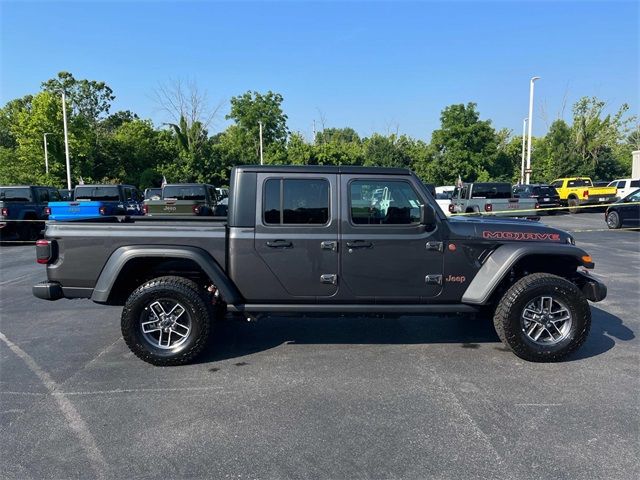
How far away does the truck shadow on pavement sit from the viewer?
5172 millimetres

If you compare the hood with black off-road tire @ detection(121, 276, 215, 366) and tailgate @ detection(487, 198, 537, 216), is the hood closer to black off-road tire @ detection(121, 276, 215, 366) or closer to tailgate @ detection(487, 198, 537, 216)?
black off-road tire @ detection(121, 276, 215, 366)

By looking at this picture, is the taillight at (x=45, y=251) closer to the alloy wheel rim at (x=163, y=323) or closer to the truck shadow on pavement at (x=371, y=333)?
the alloy wheel rim at (x=163, y=323)

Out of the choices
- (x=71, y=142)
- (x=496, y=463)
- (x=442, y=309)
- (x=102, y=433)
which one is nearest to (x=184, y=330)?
(x=102, y=433)

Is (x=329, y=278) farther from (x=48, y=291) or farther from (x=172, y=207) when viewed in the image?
(x=172, y=207)

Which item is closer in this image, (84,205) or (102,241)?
(102,241)

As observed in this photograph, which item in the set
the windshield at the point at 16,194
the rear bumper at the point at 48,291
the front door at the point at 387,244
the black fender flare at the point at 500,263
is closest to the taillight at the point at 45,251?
the rear bumper at the point at 48,291

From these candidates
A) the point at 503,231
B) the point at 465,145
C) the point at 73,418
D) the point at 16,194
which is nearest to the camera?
the point at 73,418

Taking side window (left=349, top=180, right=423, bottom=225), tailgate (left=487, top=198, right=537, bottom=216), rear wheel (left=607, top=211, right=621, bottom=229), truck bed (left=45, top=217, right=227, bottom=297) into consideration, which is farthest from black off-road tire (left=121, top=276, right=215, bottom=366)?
rear wheel (left=607, top=211, right=621, bottom=229)

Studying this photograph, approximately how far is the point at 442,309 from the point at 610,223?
15.9 meters

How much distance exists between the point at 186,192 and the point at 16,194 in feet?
17.1

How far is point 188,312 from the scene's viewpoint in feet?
15.3

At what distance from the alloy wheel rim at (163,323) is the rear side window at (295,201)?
128 cm

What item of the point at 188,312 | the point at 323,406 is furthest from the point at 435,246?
the point at 188,312

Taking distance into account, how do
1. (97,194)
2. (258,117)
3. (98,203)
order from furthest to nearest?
(258,117) < (97,194) < (98,203)
